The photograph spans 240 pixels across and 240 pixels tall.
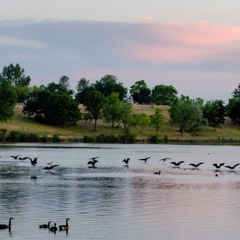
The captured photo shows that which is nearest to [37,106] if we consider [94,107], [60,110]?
[60,110]

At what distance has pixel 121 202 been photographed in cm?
5528

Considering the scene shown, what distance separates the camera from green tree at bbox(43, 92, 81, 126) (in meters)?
190

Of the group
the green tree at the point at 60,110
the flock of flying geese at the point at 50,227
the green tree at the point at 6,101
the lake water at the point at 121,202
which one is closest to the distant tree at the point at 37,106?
the green tree at the point at 60,110

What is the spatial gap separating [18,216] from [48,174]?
1246 inches

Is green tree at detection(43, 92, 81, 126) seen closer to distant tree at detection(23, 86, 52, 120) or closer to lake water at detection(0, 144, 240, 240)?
distant tree at detection(23, 86, 52, 120)

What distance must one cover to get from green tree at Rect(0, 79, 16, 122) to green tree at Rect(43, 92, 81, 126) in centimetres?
992

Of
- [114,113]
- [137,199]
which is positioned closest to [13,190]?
[137,199]

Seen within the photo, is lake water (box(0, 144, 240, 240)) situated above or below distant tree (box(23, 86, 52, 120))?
below

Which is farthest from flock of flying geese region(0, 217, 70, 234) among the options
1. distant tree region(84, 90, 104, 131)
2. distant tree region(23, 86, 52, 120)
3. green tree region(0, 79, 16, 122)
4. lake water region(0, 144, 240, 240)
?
distant tree region(84, 90, 104, 131)

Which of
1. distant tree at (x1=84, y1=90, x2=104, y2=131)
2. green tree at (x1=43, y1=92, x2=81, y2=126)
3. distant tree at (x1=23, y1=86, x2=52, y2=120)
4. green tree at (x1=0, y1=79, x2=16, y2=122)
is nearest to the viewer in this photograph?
green tree at (x1=0, y1=79, x2=16, y2=122)

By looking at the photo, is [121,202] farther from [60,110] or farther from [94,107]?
[94,107]

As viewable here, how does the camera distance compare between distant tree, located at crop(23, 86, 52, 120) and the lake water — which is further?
distant tree, located at crop(23, 86, 52, 120)

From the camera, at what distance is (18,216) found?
155 ft

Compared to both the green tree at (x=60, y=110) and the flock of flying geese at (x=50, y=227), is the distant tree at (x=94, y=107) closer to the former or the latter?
the green tree at (x=60, y=110)
